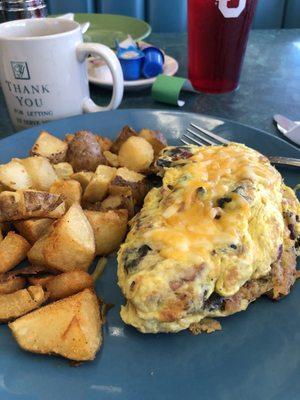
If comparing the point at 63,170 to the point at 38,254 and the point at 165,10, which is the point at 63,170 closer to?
the point at 38,254

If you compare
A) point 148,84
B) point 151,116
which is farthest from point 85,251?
point 148,84

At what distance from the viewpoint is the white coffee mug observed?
0.99 metres

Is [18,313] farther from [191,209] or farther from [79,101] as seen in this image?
[79,101]

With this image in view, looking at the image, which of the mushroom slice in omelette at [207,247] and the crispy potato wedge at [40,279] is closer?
the mushroom slice in omelette at [207,247]

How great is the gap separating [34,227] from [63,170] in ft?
0.62

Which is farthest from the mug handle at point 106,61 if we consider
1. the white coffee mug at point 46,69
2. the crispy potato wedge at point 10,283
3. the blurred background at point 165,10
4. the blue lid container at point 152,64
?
the blurred background at point 165,10

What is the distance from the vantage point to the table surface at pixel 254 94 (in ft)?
4.39

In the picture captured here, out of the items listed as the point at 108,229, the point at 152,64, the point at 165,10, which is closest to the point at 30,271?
the point at 108,229

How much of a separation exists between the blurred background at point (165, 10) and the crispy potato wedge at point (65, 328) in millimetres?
2352

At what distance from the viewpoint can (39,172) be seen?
0.87 meters

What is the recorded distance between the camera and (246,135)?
1051 millimetres

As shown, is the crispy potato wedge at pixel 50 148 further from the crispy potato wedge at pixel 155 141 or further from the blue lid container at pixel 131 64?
the blue lid container at pixel 131 64

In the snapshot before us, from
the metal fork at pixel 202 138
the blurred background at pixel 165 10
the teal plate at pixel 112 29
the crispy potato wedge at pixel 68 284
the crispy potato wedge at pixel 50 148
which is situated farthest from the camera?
the blurred background at pixel 165 10

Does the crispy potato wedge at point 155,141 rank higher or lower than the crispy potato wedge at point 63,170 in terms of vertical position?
higher
